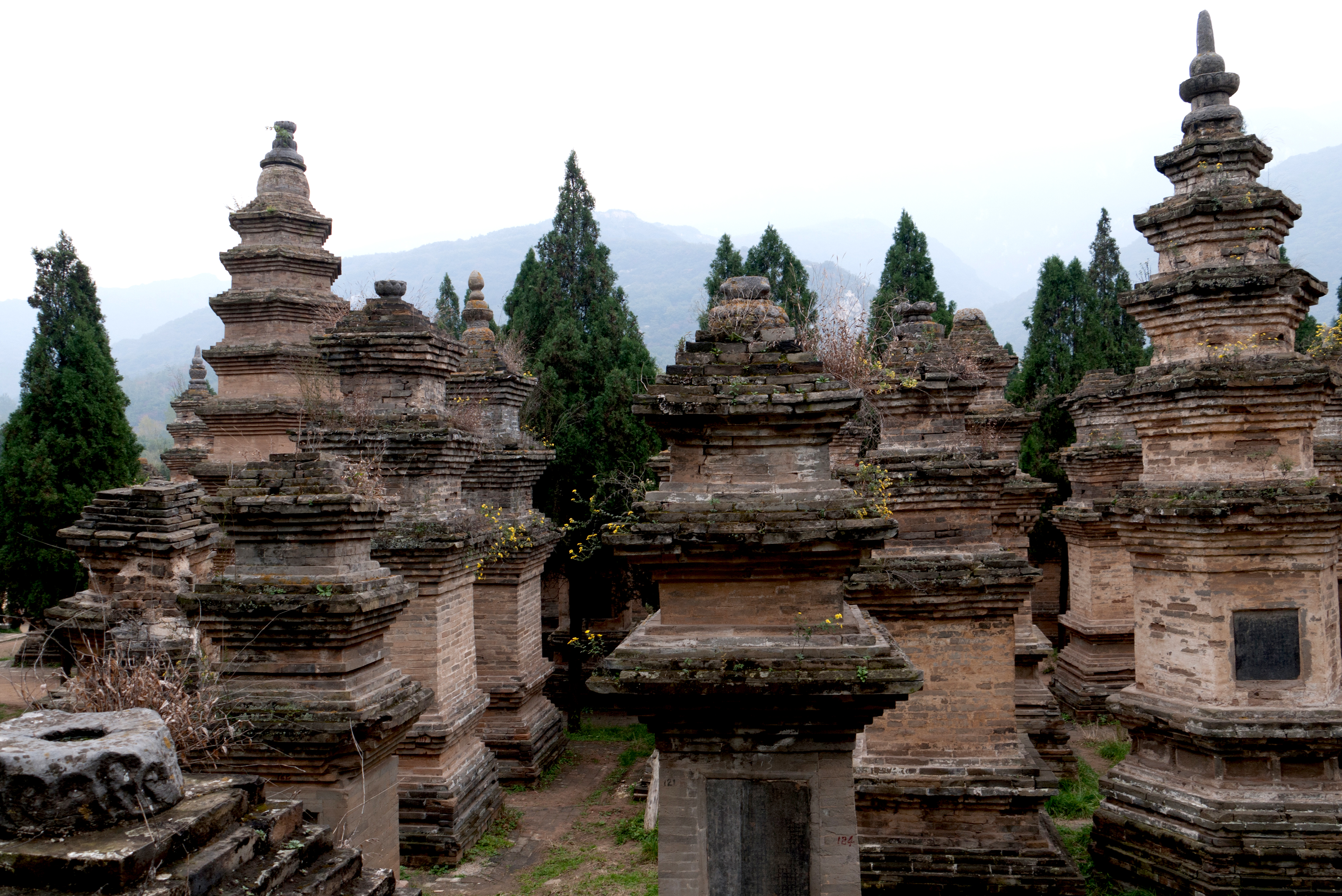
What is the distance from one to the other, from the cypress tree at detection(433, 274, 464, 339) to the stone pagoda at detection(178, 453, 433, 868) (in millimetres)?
14835

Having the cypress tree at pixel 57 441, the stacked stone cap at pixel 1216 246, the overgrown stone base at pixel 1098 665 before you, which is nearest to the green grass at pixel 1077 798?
the overgrown stone base at pixel 1098 665

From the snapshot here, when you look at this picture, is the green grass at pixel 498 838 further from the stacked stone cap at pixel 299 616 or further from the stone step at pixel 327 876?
the stone step at pixel 327 876

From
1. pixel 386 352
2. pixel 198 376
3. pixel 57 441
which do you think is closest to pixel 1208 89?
pixel 386 352

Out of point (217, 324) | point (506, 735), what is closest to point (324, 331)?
point (506, 735)

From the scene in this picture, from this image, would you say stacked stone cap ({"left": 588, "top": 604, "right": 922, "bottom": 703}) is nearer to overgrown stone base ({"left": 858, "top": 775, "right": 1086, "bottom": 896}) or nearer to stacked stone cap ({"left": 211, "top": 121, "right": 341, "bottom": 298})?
overgrown stone base ({"left": 858, "top": 775, "right": 1086, "bottom": 896})

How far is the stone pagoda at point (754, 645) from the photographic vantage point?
5.75 meters

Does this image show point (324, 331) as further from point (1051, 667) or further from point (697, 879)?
point (1051, 667)

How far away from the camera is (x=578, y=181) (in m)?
22.8

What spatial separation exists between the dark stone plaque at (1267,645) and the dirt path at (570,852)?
768cm

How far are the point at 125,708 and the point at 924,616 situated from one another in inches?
300

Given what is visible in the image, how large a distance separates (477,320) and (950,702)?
11836 mm

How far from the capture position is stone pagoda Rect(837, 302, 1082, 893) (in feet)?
30.2

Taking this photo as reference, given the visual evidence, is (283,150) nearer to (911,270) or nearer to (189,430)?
(189,430)

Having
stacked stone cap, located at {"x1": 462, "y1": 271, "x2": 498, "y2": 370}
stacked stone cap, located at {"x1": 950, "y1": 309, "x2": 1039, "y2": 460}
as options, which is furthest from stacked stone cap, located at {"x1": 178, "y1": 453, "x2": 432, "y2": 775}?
stacked stone cap, located at {"x1": 950, "y1": 309, "x2": 1039, "y2": 460}
